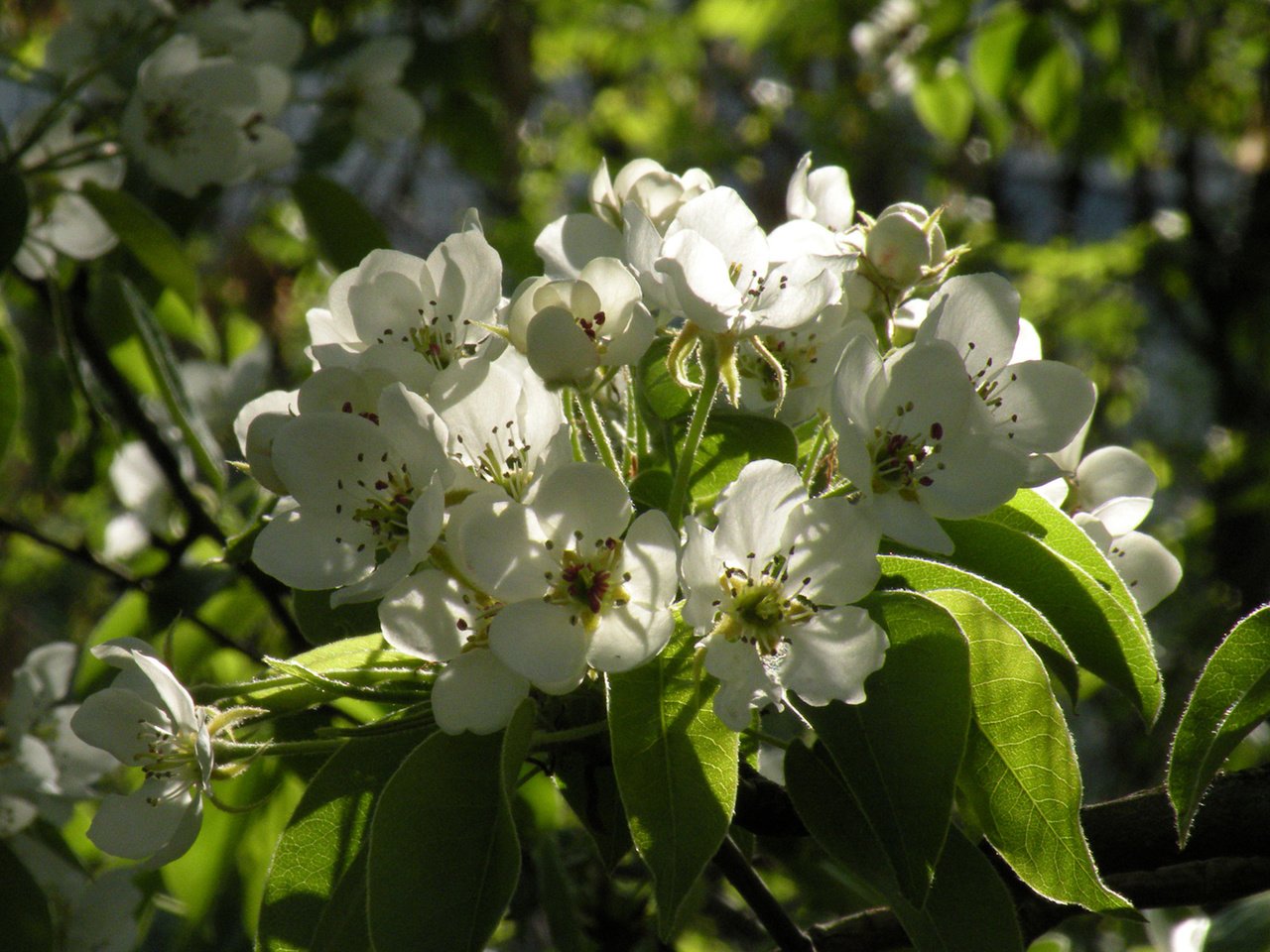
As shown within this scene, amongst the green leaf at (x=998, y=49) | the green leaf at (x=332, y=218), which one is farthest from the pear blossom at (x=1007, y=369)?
the green leaf at (x=998, y=49)

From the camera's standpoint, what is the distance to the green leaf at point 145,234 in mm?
1936

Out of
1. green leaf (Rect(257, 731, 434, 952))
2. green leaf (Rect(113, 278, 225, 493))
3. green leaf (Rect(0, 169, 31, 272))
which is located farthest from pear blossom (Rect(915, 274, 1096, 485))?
green leaf (Rect(0, 169, 31, 272))

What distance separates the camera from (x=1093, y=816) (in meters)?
1.13

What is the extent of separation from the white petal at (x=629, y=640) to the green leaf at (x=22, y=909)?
3.08 feet

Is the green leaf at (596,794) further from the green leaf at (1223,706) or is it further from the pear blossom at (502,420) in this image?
the green leaf at (1223,706)

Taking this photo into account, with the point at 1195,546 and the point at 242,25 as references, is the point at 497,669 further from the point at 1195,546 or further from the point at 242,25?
the point at 1195,546

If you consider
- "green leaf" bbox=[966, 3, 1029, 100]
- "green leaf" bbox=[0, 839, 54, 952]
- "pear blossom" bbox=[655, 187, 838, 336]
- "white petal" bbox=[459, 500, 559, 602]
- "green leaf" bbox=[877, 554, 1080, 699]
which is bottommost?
"green leaf" bbox=[0, 839, 54, 952]

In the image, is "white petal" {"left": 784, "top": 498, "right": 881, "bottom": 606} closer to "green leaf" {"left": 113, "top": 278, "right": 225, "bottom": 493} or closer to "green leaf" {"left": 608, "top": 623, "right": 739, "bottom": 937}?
"green leaf" {"left": 608, "top": 623, "right": 739, "bottom": 937}

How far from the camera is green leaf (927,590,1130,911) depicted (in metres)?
0.94

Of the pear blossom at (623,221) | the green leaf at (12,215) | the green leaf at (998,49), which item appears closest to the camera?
the pear blossom at (623,221)

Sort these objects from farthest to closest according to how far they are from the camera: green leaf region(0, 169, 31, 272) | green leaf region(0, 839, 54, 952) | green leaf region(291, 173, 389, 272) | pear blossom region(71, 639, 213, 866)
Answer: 1. green leaf region(291, 173, 389, 272)
2. green leaf region(0, 169, 31, 272)
3. green leaf region(0, 839, 54, 952)
4. pear blossom region(71, 639, 213, 866)

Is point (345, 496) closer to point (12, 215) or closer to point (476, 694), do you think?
point (476, 694)

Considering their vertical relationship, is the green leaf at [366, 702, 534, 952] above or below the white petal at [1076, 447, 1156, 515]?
below

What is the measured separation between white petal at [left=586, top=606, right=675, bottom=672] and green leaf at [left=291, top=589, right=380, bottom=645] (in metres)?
0.37
